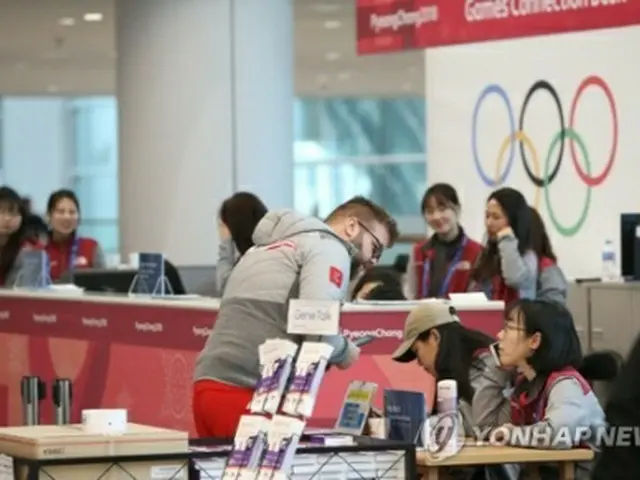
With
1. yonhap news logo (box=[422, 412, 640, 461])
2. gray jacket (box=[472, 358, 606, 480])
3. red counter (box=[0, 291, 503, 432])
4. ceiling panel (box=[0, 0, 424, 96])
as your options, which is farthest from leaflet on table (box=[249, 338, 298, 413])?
ceiling panel (box=[0, 0, 424, 96])

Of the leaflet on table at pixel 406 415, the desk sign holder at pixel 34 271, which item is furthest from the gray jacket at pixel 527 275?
the leaflet on table at pixel 406 415

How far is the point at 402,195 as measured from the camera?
27453 mm

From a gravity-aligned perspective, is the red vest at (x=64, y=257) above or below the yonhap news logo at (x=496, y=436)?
above

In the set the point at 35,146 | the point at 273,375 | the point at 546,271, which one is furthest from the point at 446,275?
the point at 35,146

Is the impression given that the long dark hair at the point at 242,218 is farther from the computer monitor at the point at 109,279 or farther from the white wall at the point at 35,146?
the white wall at the point at 35,146

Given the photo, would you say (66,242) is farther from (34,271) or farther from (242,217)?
(242,217)

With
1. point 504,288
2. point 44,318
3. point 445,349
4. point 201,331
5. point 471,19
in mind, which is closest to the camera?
point 445,349

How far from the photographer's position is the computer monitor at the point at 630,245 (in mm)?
9445

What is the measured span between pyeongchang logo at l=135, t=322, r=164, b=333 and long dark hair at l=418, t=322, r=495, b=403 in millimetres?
2550

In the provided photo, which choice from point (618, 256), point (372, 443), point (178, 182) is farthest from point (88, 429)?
point (178, 182)

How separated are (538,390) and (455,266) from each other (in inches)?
129

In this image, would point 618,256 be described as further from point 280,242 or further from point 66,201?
point 280,242

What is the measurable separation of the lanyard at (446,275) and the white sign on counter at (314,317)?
5235 mm

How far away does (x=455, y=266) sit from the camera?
8.98 metres
